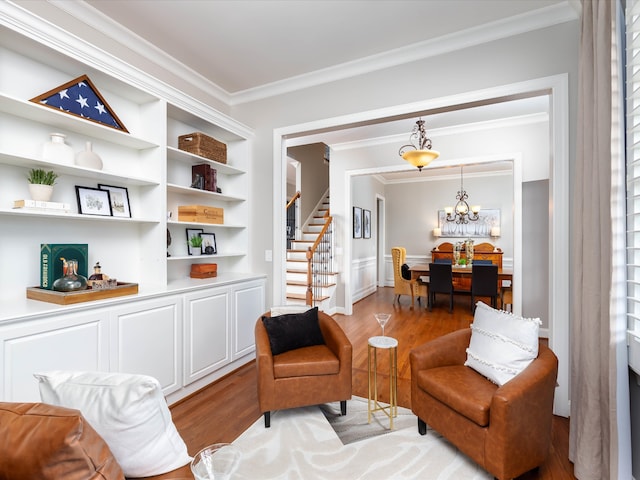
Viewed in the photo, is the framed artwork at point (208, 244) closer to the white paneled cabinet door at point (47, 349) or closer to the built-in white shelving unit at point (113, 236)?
the built-in white shelving unit at point (113, 236)

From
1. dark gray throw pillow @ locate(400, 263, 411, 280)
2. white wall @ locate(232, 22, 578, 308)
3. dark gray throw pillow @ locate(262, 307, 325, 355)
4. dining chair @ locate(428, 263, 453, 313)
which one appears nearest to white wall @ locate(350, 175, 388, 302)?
dark gray throw pillow @ locate(400, 263, 411, 280)

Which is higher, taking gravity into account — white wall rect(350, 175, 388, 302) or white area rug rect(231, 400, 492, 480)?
white wall rect(350, 175, 388, 302)

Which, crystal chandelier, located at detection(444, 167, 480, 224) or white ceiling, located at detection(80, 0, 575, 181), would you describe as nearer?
white ceiling, located at detection(80, 0, 575, 181)

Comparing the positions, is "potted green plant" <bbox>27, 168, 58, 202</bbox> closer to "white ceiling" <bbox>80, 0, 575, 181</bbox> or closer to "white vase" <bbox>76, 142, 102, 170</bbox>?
"white vase" <bbox>76, 142, 102, 170</bbox>

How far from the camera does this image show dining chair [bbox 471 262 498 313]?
5.26m

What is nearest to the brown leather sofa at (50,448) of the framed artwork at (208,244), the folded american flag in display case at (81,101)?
the folded american flag in display case at (81,101)

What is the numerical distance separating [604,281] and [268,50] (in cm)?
293

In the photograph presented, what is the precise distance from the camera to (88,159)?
90.5 inches

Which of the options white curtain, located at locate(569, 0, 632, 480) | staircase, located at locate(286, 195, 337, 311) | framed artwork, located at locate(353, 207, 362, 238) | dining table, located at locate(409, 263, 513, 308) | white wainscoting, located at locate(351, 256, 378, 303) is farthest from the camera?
white wainscoting, located at locate(351, 256, 378, 303)

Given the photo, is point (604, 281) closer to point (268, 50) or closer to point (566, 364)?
point (566, 364)

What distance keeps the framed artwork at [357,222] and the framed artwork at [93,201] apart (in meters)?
4.63

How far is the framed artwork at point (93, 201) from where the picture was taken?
7.75ft

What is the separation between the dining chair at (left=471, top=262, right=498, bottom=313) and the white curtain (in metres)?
3.59

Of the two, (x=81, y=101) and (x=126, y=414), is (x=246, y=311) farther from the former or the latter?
(x=126, y=414)
